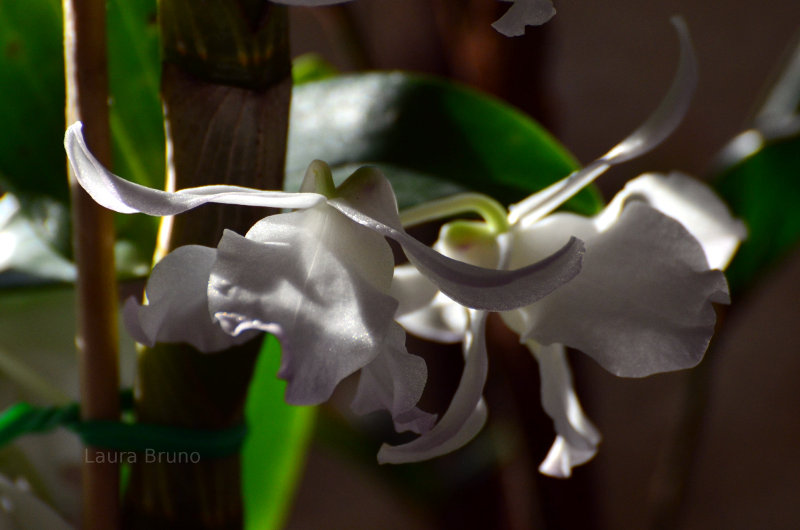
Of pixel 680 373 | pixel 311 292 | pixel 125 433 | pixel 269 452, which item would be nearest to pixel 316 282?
pixel 311 292

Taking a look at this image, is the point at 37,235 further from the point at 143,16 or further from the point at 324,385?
the point at 324,385

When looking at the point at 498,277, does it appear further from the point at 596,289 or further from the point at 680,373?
the point at 680,373

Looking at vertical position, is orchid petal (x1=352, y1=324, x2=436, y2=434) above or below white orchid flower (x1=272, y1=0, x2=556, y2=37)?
below

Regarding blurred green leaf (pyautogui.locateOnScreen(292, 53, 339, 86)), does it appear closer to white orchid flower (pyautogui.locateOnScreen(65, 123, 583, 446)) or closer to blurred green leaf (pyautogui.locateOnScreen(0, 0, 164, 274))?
blurred green leaf (pyautogui.locateOnScreen(0, 0, 164, 274))

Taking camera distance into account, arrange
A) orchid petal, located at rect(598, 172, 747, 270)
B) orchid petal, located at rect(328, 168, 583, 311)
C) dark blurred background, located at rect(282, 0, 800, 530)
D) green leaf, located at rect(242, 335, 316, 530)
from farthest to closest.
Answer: dark blurred background, located at rect(282, 0, 800, 530) < green leaf, located at rect(242, 335, 316, 530) < orchid petal, located at rect(598, 172, 747, 270) < orchid petal, located at rect(328, 168, 583, 311)

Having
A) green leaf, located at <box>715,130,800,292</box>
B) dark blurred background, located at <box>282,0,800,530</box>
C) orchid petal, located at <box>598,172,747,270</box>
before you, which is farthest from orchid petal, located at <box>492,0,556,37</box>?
dark blurred background, located at <box>282,0,800,530</box>

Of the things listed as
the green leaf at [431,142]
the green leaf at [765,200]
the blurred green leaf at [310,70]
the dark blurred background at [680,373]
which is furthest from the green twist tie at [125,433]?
the dark blurred background at [680,373]

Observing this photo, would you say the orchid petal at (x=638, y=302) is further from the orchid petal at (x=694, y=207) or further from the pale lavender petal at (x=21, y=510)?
the pale lavender petal at (x=21, y=510)
